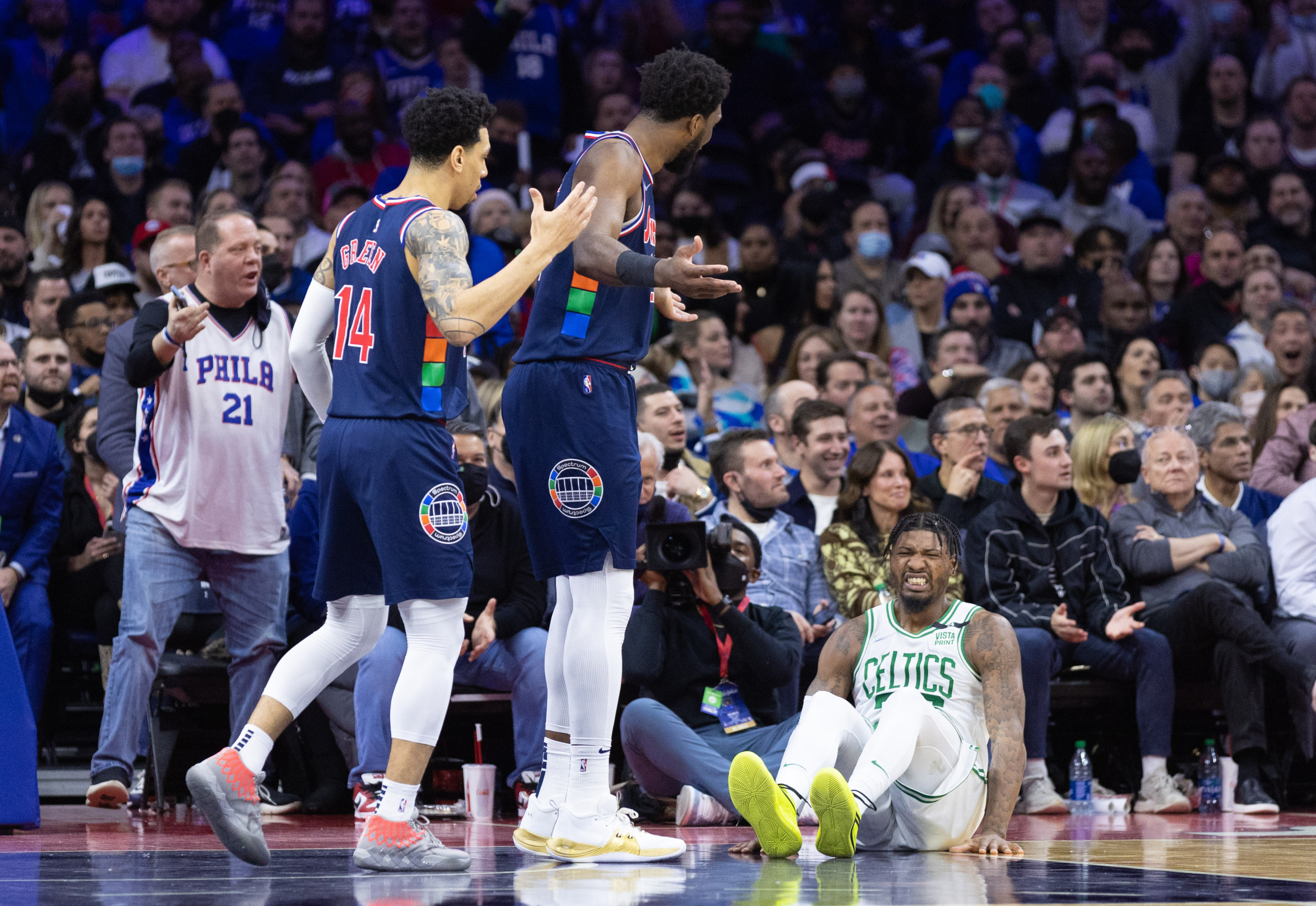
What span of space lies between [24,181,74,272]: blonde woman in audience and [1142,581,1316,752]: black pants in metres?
7.10

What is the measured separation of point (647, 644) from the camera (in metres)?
6.54

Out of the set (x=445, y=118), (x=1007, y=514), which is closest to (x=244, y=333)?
(x=445, y=118)

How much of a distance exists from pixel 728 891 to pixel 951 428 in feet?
15.7

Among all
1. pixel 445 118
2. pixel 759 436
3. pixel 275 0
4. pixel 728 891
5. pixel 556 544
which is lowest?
pixel 728 891

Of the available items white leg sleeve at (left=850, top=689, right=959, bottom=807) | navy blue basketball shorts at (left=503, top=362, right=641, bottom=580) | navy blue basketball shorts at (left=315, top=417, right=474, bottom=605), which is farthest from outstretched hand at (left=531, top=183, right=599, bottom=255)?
white leg sleeve at (left=850, top=689, right=959, bottom=807)

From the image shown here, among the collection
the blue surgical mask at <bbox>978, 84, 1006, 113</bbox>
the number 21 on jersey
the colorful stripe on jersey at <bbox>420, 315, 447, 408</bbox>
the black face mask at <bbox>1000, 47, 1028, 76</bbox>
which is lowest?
the colorful stripe on jersey at <bbox>420, 315, 447, 408</bbox>

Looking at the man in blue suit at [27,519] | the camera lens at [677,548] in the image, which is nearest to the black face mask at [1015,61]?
the camera lens at [677,548]

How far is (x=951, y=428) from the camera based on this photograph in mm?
8242

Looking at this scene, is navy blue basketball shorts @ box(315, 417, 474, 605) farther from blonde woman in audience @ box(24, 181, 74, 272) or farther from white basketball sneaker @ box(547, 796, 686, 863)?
blonde woman in audience @ box(24, 181, 74, 272)

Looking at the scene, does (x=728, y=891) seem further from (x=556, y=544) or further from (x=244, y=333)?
(x=244, y=333)

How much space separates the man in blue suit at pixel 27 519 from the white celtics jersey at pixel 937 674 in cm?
400

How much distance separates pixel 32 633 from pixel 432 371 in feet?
12.6

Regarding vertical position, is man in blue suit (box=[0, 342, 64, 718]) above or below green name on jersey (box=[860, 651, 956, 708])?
above

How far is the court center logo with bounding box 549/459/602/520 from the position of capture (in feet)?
15.0
